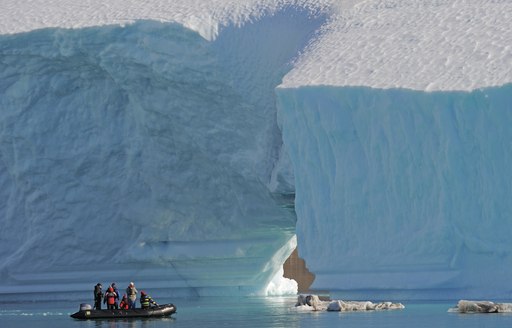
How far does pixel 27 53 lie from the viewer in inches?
992

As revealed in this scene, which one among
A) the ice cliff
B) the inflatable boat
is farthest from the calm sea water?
the ice cliff

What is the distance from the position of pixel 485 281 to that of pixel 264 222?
289 inches

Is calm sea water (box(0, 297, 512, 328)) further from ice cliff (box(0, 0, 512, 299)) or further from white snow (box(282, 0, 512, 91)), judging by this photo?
white snow (box(282, 0, 512, 91))

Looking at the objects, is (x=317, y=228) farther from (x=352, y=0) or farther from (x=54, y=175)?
(x=54, y=175)

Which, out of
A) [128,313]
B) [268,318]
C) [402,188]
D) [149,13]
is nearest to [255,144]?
[149,13]

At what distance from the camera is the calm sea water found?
17031 mm

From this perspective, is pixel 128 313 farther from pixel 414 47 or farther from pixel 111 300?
pixel 414 47

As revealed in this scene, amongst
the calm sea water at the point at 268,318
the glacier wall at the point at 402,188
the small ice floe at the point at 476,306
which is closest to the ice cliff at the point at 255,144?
the glacier wall at the point at 402,188

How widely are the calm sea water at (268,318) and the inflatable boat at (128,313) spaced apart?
17 centimetres

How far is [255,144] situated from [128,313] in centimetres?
521

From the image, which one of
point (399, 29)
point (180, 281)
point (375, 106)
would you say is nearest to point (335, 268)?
point (375, 106)

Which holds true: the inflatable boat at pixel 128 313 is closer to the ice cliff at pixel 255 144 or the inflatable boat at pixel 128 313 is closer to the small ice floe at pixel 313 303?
the small ice floe at pixel 313 303

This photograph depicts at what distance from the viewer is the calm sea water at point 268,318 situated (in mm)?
17031

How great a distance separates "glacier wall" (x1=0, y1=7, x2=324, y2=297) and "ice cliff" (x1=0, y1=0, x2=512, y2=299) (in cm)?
3
